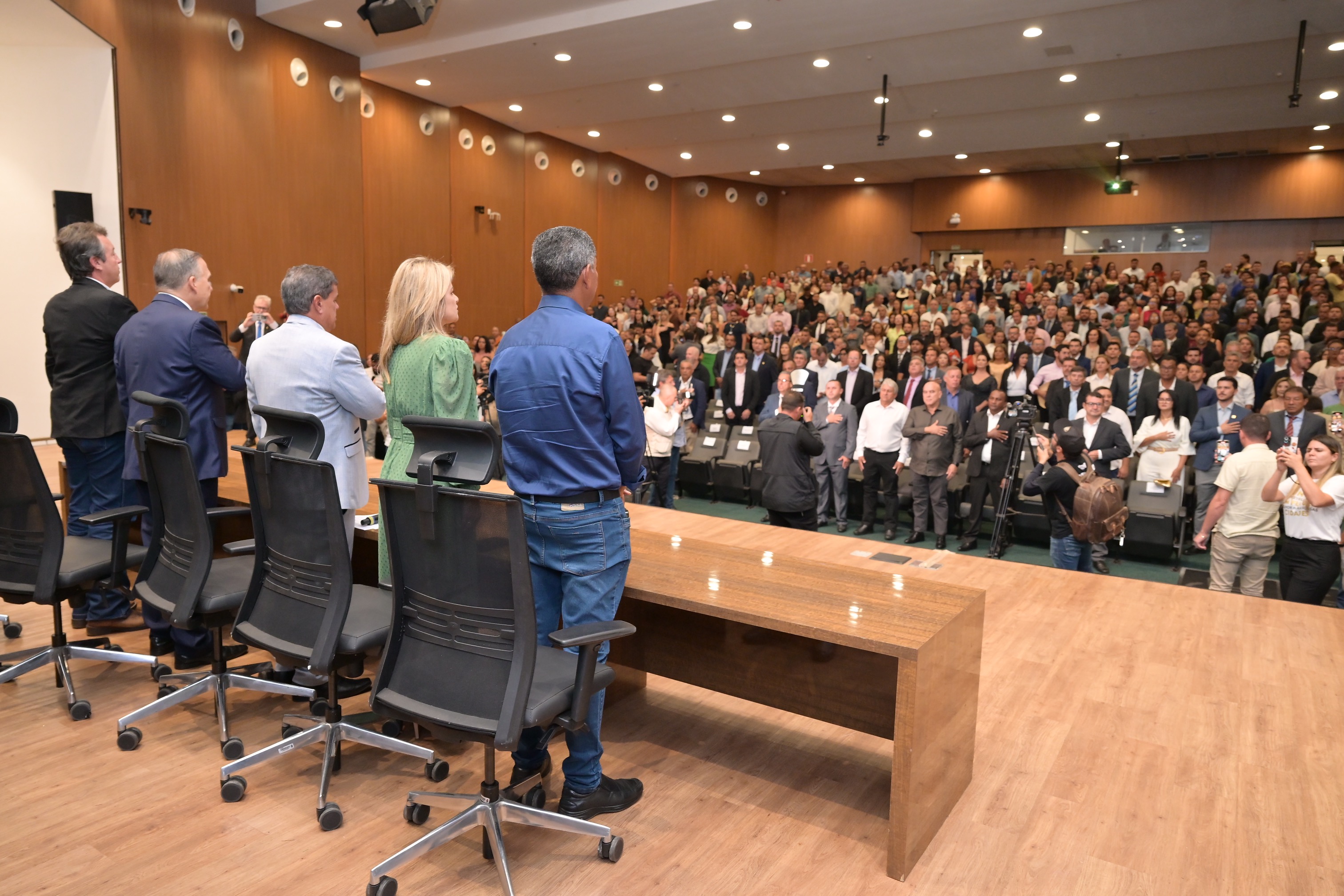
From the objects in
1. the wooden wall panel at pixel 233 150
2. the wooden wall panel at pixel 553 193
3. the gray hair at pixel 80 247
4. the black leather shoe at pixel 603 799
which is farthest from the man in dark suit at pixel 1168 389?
the wooden wall panel at pixel 233 150

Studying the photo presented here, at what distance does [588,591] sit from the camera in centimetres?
227

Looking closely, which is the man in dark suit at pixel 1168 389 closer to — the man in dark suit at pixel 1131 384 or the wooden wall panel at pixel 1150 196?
the man in dark suit at pixel 1131 384

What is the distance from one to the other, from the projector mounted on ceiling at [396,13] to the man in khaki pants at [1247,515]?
296 inches

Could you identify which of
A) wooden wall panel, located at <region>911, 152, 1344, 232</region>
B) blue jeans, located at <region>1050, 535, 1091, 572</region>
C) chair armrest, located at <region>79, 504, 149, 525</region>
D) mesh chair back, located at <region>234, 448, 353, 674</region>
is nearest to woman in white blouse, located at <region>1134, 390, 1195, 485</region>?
blue jeans, located at <region>1050, 535, 1091, 572</region>

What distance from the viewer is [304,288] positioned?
9.32ft

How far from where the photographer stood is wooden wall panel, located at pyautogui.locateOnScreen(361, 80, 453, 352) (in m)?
12.2

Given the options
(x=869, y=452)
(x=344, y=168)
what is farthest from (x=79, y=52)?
(x=869, y=452)

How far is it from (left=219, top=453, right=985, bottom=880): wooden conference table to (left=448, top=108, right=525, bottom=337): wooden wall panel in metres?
11.2

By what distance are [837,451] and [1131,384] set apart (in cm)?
275

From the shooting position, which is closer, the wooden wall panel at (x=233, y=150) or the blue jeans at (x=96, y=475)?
the blue jeans at (x=96, y=475)

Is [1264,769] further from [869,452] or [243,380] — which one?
[869,452]

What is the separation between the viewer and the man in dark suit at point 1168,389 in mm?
7387

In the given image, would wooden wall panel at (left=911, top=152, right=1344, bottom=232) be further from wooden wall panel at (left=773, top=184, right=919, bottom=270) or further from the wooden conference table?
the wooden conference table

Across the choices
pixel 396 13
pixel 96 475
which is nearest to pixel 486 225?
pixel 396 13
